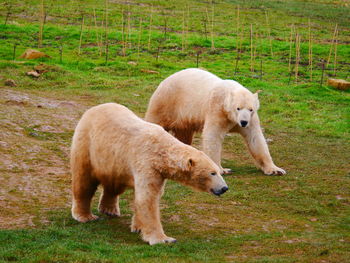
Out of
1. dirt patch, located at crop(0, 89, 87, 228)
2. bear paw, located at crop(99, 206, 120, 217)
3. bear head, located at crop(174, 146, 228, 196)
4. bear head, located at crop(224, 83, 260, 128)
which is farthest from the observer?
bear head, located at crop(224, 83, 260, 128)

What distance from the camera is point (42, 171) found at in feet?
31.6

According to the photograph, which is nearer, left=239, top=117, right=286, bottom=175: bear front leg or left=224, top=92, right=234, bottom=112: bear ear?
left=224, top=92, right=234, bottom=112: bear ear

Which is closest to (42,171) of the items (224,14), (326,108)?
(326,108)

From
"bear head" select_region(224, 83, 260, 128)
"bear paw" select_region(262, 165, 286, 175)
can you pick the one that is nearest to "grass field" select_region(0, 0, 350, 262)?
"bear paw" select_region(262, 165, 286, 175)

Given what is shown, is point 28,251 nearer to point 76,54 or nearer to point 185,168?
point 185,168

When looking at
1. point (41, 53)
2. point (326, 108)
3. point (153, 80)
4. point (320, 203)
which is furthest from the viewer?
point (41, 53)

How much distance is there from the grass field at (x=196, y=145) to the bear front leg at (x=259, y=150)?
200mm

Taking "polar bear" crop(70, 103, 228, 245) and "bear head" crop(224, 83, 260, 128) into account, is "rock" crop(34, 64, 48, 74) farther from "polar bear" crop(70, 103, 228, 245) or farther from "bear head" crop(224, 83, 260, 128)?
"polar bear" crop(70, 103, 228, 245)

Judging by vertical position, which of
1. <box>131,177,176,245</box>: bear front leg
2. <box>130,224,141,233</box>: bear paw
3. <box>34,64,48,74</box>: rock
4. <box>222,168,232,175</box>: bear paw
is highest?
<box>131,177,176,245</box>: bear front leg

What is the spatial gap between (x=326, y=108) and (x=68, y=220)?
11.5m

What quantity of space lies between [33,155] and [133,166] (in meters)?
4.15

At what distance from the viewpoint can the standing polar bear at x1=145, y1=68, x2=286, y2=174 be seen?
33.5 ft

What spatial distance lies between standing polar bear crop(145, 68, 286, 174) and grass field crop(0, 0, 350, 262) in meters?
0.61

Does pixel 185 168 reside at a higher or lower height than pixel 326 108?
higher
